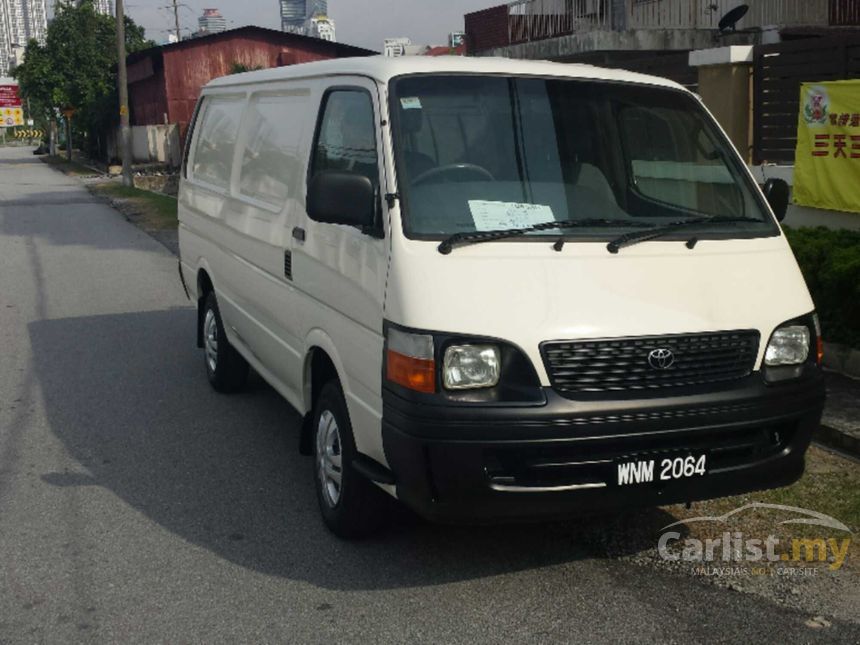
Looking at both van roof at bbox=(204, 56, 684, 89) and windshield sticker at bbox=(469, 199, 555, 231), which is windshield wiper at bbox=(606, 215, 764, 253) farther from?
van roof at bbox=(204, 56, 684, 89)

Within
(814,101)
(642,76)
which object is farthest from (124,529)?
(814,101)

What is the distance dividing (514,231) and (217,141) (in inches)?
136

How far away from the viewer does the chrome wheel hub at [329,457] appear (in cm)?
486

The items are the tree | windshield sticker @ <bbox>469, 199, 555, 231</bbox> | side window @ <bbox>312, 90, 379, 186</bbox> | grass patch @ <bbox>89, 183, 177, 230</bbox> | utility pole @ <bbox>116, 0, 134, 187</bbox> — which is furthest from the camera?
the tree

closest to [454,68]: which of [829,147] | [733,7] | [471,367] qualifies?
[471,367]

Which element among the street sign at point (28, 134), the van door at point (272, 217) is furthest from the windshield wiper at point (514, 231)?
the street sign at point (28, 134)

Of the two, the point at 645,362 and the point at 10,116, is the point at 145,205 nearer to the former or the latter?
the point at 645,362

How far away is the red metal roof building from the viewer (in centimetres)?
4209

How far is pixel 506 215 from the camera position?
4.43 metres

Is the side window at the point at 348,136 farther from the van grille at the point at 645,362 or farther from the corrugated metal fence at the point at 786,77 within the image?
the corrugated metal fence at the point at 786,77

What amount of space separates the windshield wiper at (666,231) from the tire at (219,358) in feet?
11.4

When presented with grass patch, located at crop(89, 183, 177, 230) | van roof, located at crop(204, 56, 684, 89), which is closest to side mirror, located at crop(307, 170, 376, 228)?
van roof, located at crop(204, 56, 684, 89)

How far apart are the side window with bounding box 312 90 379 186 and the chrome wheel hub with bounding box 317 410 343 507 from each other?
3.69 ft
